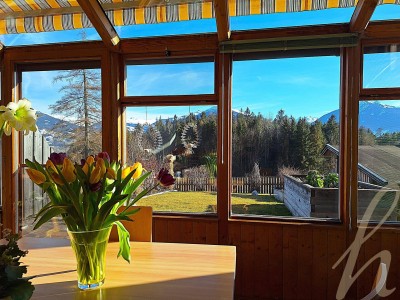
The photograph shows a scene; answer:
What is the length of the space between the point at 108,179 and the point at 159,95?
1.75 meters

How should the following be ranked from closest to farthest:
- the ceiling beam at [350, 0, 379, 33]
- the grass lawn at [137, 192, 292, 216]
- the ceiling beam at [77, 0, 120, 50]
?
the ceiling beam at [350, 0, 379, 33]
the ceiling beam at [77, 0, 120, 50]
the grass lawn at [137, 192, 292, 216]

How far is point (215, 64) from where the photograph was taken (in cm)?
274

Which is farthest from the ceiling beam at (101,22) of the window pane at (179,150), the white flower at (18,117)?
→ the white flower at (18,117)

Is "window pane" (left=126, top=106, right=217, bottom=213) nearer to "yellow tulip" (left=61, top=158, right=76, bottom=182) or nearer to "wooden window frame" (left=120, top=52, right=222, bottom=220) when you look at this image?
"wooden window frame" (left=120, top=52, right=222, bottom=220)

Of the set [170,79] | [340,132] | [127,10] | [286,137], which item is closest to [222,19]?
[170,79]

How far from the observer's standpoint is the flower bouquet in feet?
3.65

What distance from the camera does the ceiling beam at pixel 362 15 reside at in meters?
2.12

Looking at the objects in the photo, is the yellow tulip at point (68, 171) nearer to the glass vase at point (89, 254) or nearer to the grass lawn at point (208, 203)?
the glass vase at point (89, 254)

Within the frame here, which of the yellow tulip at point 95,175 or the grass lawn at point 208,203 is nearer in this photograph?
the yellow tulip at point 95,175

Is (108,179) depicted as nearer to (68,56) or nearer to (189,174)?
(189,174)

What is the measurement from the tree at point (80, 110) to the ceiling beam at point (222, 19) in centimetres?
133

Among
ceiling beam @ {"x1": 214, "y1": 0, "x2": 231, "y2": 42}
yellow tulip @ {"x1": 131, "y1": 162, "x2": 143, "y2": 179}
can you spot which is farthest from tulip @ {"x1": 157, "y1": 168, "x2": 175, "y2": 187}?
ceiling beam @ {"x1": 214, "y1": 0, "x2": 231, "y2": 42}

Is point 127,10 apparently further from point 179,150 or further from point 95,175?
point 95,175

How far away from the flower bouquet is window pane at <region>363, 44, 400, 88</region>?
2.18 metres
